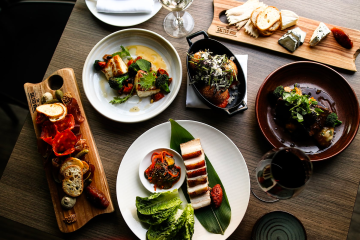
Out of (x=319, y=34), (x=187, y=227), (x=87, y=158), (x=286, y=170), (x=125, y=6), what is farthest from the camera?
(x=125, y=6)

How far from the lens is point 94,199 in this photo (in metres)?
1.98

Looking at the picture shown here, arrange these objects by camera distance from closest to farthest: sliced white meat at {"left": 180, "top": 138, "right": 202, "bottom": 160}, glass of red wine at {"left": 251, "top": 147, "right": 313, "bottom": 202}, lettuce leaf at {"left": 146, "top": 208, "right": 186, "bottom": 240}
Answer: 1. glass of red wine at {"left": 251, "top": 147, "right": 313, "bottom": 202}
2. lettuce leaf at {"left": 146, "top": 208, "right": 186, "bottom": 240}
3. sliced white meat at {"left": 180, "top": 138, "right": 202, "bottom": 160}

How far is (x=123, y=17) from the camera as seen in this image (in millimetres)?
2377

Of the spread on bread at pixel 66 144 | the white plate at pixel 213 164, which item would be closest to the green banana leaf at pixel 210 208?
the white plate at pixel 213 164

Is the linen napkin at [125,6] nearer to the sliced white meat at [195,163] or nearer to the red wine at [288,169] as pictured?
the sliced white meat at [195,163]

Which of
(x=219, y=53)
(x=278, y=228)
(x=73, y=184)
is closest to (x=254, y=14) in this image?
(x=219, y=53)

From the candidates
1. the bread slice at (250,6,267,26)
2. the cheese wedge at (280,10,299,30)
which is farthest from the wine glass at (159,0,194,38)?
the cheese wedge at (280,10,299,30)

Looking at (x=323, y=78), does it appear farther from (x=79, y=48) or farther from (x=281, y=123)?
(x=79, y=48)

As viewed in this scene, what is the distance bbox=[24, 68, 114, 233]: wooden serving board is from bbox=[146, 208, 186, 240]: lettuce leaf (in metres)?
0.37

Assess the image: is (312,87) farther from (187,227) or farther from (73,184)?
(73,184)

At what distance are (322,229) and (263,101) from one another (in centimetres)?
113

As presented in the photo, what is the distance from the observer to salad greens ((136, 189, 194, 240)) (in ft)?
6.23

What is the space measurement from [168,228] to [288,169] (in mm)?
976

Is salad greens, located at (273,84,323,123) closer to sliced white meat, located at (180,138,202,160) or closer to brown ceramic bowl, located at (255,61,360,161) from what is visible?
brown ceramic bowl, located at (255,61,360,161)
